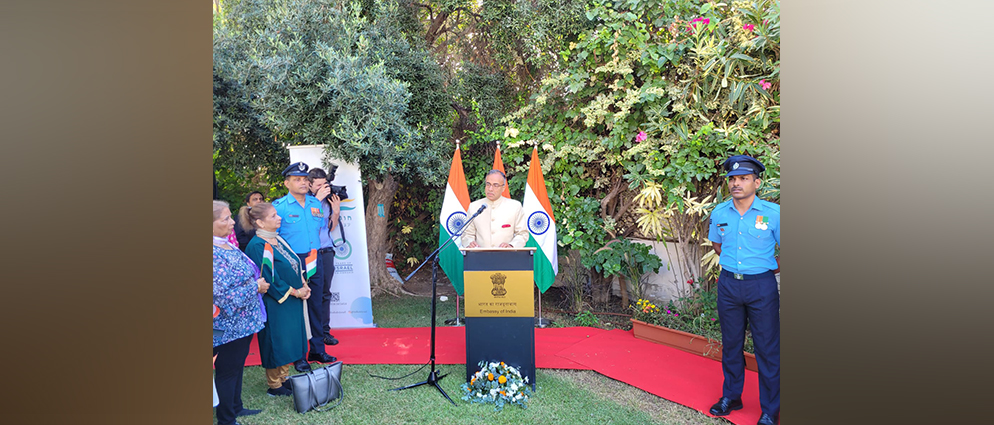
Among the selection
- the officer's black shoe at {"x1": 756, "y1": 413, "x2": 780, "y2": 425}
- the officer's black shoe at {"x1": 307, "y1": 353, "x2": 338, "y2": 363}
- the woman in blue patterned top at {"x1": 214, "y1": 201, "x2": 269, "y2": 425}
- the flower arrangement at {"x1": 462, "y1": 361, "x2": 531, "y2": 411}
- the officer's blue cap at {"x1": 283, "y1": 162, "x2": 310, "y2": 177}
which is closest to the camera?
the woman in blue patterned top at {"x1": 214, "y1": 201, "x2": 269, "y2": 425}

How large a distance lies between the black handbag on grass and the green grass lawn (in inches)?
2.8

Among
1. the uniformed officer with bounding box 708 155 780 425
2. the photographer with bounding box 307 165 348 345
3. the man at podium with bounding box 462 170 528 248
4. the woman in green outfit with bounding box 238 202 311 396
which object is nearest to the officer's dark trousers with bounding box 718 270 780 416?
the uniformed officer with bounding box 708 155 780 425

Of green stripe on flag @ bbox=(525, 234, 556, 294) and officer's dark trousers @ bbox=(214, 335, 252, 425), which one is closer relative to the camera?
officer's dark trousers @ bbox=(214, 335, 252, 425)

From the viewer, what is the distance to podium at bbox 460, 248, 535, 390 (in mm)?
3732

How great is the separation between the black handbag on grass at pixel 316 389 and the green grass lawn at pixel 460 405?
0.07m

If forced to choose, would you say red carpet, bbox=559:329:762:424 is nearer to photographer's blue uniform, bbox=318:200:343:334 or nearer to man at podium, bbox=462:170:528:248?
man at podium, bbox=462:170:528:248

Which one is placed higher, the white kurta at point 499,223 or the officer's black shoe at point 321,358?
the white kurta at point 499,223

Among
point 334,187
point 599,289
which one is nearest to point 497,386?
point 334,187

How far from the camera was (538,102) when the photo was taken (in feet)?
19.0

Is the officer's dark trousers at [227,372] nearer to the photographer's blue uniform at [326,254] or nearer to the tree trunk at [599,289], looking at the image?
the photographer's blue uniform at [326,254]

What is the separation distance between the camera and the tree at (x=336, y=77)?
16.5ft

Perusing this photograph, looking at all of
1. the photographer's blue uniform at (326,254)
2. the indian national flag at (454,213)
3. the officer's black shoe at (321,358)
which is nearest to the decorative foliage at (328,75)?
the indian national flag at (454,213)
